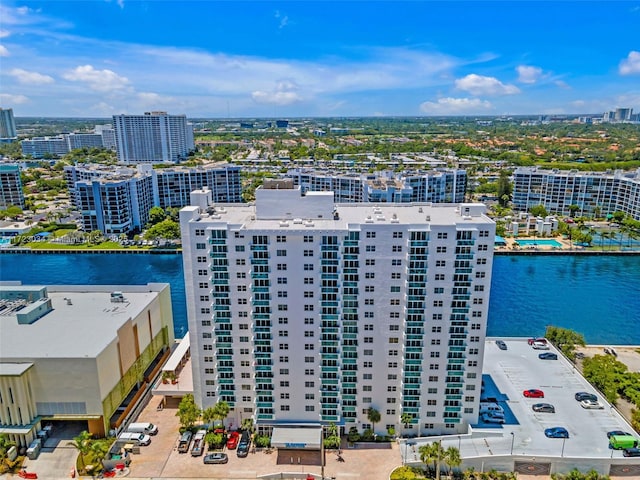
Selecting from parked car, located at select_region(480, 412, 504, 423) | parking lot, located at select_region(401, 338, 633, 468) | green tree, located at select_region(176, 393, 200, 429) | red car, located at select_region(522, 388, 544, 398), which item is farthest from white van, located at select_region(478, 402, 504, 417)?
green tree, located at select_region(176, 393, 200, 429)

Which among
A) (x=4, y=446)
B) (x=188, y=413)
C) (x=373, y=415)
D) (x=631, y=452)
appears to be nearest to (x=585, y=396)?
(x=631, y=452)

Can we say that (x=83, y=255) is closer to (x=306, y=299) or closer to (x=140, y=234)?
(x=140, y=234)

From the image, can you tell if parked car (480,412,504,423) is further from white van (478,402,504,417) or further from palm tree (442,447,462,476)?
palm tree (442,447,462,476)

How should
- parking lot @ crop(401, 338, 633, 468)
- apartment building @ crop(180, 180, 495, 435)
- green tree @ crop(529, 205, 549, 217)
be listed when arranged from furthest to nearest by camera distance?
1. green tree @ crop(529, 205, 549, 217)
2. parking lot @ crop(401, 338, 633, 468)
3. apartment building @ crop(180, 180, 495, 435)

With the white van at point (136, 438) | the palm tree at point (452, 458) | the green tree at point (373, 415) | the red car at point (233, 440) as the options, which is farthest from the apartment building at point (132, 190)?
the palm tree at point (452, 458)

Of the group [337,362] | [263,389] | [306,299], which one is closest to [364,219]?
[306,299]

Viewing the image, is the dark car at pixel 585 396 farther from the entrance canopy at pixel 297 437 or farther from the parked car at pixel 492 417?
the entrance canopy at pixel 297 437
